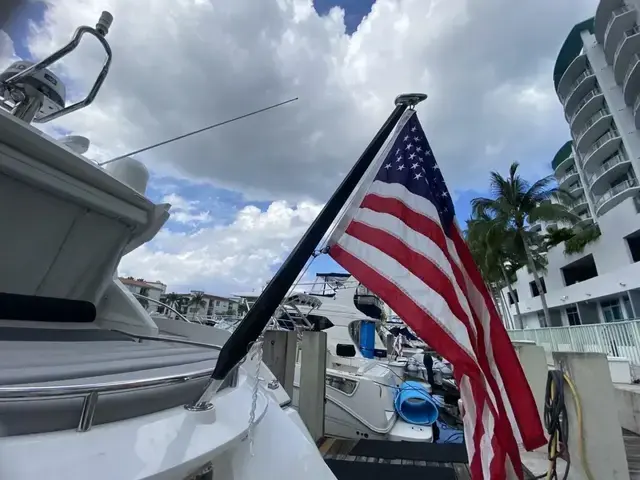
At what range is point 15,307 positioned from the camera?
230 centimetres

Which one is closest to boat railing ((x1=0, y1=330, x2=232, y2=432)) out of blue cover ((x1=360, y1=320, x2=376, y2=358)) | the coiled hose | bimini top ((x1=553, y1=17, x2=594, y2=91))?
the coiled hose

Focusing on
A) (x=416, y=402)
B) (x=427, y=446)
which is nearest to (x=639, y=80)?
(x=416, y=402)

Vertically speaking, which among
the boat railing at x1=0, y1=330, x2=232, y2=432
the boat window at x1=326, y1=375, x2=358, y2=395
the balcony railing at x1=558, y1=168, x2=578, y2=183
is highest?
the balcony railing at x1=558, y1=168, x2=578, y2=183

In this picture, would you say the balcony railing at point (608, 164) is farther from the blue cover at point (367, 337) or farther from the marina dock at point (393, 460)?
the marina dock at point (393, 460)

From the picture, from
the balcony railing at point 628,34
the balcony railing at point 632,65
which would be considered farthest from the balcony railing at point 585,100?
the balcony railing at point 628,34

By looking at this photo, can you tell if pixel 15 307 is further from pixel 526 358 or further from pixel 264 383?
pixel 526 358

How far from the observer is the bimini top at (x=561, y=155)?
41.7 m

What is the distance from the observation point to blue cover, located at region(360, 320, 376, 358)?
1179 cm

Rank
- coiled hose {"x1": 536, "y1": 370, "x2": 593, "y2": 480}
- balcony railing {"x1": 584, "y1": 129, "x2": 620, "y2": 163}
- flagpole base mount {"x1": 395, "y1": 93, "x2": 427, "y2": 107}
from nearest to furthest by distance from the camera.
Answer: flagpole base mount {"x1": 395, "y1": 93, "x2": 427, "y2": 107}
coiled hose {"x1": 536, "y1": 370, "x2": 593, "y2": 480}
balcony railing {"x1": 584, "y1": 129, "x2": 620, "y2": 163}

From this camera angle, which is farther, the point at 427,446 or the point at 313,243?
the point at 427,446

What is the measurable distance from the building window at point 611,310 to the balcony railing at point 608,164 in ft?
45.3

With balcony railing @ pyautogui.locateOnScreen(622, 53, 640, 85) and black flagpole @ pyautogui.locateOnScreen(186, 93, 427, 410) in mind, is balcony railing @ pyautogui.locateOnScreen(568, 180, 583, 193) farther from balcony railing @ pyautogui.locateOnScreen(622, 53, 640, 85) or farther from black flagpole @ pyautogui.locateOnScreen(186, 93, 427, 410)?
black flagpole @ pyautogui.locateOnScreen(186, 93, 427, 410)

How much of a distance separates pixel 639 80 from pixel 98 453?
36101 mm

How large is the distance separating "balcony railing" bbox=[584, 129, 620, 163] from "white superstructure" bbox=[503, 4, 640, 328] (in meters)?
0.11
